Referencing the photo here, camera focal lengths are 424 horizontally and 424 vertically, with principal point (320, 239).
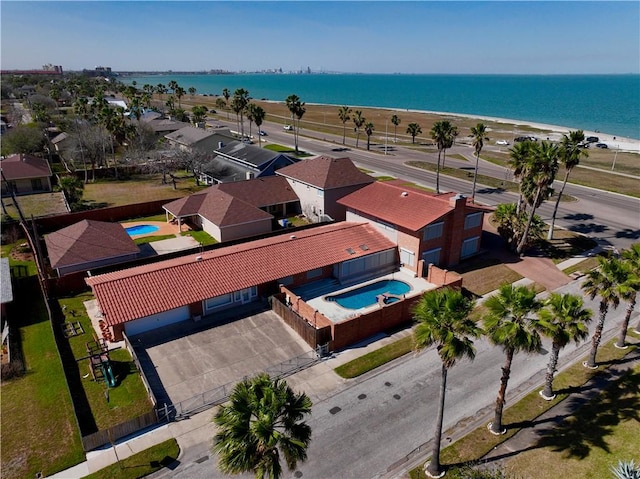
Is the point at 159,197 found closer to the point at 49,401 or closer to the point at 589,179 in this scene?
the point at 49,401

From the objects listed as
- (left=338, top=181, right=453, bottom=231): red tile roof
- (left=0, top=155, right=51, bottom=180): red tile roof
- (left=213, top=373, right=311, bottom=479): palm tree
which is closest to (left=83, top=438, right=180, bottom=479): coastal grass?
(left=213, top=373, right=311, bottom=479): palm tree

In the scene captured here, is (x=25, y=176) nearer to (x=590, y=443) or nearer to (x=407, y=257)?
(x=407, y=257)

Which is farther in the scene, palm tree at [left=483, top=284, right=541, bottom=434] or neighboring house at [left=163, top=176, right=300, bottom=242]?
neighboring house at [left=163, top=176, right=300, bottom=242]

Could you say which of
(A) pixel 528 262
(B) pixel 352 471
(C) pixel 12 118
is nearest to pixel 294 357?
(B) pixel 352 471

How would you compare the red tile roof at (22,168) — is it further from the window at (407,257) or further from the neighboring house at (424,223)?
the window at (407,257)

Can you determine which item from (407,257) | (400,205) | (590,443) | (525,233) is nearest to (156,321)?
(407,257)

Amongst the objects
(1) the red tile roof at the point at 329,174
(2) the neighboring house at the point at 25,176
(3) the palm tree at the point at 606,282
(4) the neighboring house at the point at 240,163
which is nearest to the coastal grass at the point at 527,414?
(3) the palm tree at the point at 606,282

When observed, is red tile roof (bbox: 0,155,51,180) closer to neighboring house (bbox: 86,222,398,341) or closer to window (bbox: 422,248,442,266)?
neighboring house (bbox: 86,222,398,341)
